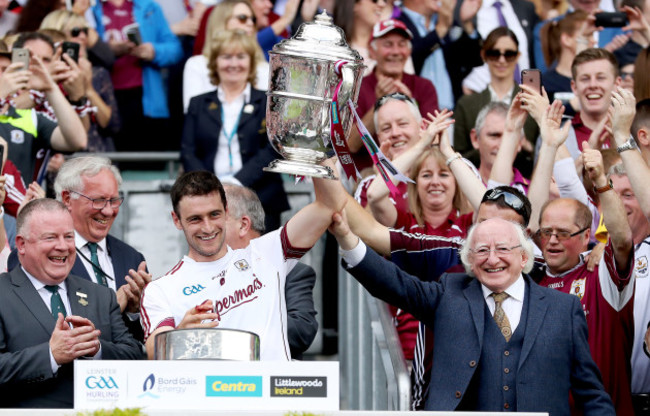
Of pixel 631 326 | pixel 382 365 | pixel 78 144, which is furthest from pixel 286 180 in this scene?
pixel 631 326

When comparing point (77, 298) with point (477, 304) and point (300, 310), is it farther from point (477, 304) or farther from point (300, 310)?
point (477, 304)

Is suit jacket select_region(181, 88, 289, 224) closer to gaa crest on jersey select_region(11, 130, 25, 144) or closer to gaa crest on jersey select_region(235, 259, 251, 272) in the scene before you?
gaa crest on jersey select_region(11, 130, 25, 144)

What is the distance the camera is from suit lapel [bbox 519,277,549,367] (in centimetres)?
577

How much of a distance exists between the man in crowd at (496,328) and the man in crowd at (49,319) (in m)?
1.24

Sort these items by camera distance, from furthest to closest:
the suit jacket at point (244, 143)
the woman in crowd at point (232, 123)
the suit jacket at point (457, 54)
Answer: the suit jacket at point (457, 54)
the woman in crowd at point (232, 123)
the suit jacket at point (244, 143)

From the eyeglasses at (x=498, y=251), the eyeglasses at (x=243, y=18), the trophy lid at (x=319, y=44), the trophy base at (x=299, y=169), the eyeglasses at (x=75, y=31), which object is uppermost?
the eyeglasses at (x=243, y=18)

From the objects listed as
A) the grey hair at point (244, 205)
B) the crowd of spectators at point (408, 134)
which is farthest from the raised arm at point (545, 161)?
the grey hair at point (244, 205)

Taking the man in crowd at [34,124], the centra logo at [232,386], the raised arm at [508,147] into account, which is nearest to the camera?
the centra logo at [232,386]

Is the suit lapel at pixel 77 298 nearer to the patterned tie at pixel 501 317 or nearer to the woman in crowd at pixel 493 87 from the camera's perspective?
the patterned tie at pixel 501 317

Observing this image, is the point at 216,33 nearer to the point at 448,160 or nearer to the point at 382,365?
the point at 448,160

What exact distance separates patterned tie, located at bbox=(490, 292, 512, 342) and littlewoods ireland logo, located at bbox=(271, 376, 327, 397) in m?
1.63

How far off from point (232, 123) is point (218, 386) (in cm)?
518

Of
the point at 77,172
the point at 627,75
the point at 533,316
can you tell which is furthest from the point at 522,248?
the point at 627,75

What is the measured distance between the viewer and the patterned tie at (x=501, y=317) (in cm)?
586
